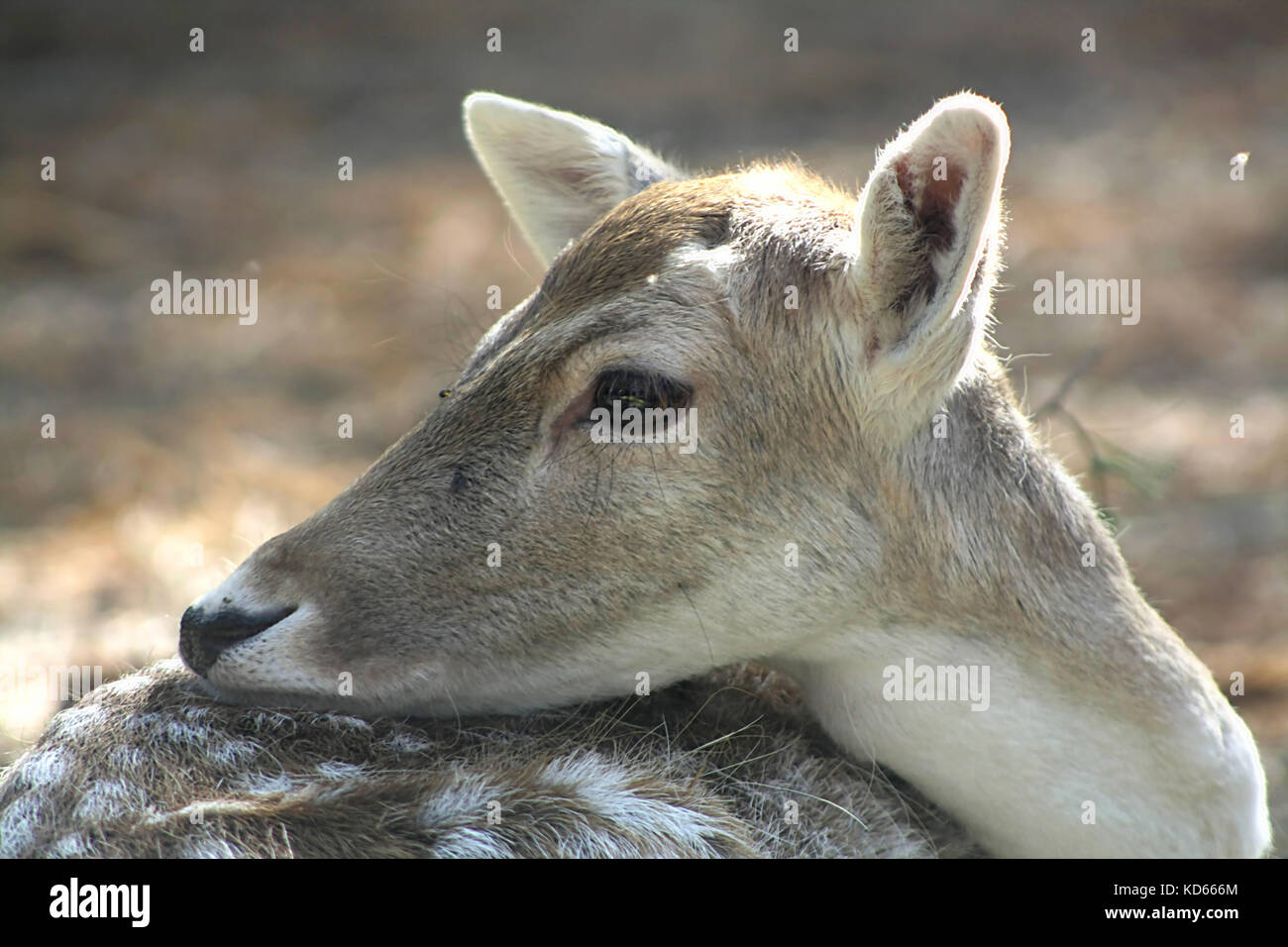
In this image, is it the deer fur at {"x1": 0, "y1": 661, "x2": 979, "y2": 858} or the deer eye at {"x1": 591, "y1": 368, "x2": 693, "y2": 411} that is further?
the deer eye at {"x1": 591, "y1": 368, "x2": 693, "y2": 411}

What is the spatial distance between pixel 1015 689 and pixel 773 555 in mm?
719

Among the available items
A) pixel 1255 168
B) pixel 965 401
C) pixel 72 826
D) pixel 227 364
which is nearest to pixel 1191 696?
pixel 965 401

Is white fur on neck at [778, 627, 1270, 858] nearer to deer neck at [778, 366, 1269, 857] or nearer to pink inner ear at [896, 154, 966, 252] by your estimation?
deer neck at [778, 366, 1269, 857]

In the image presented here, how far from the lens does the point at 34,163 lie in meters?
12.7

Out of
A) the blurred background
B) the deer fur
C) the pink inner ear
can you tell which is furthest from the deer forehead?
the deer fur

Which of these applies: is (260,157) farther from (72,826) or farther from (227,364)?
(72,826)

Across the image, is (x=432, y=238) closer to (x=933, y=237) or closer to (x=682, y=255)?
(x=682, y=255)

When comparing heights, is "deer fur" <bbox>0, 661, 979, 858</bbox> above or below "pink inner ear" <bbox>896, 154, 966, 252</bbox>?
below

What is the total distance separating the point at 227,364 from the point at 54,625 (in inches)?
151

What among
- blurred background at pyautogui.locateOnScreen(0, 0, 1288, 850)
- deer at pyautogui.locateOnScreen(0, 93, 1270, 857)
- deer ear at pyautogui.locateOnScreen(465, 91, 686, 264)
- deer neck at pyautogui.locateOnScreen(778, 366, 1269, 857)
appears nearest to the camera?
deer at pyautogui.locateOnScreen(0, 93, 1270, 857)

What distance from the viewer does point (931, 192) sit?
3352 millimetres

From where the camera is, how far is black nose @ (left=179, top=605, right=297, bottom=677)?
3359 mm

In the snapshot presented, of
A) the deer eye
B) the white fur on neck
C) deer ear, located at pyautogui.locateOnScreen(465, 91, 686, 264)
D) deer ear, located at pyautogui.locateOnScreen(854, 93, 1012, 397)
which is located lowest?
the white fur on neck

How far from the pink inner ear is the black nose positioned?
1802mm
